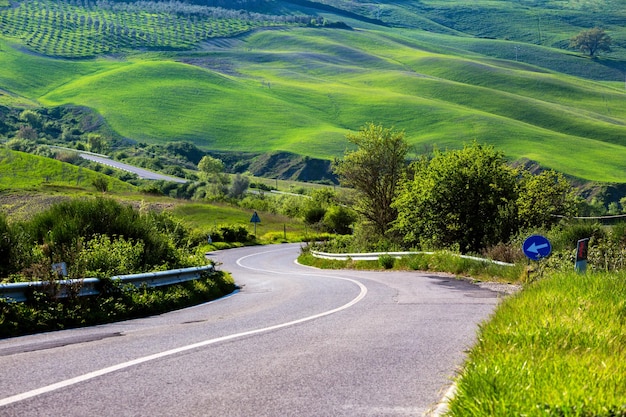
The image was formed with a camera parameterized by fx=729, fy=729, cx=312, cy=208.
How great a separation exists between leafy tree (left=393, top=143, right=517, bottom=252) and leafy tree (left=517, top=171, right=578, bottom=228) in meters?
0.81

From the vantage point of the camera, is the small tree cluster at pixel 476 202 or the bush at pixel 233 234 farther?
the bush at pixel 233 234

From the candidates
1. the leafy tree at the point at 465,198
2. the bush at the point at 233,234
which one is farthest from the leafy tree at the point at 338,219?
the leafy tree at the point at 465,198

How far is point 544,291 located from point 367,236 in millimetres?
31902

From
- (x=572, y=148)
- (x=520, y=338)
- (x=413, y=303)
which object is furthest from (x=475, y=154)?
(x=572, y=148)

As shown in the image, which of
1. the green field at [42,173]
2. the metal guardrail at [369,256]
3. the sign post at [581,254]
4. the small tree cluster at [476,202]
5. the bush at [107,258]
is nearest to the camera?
the sign post at [581,254]

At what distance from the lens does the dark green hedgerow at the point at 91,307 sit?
34.6ft

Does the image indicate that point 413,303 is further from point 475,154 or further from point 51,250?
point 475,154

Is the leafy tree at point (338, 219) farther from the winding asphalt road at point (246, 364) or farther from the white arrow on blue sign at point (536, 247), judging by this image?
the winding asphalt road at point (246, 364)

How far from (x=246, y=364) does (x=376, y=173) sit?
115 ft

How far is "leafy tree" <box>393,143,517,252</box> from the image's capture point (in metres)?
29.3

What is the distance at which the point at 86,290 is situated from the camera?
12.5 metres

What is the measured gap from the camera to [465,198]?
29719 mm

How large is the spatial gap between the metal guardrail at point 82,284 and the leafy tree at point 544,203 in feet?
50.7

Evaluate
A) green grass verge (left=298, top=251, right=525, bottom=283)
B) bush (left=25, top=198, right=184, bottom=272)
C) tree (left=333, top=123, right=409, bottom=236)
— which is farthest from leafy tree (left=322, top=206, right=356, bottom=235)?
bush (left=25, top=198, right=184, bottom=272)
